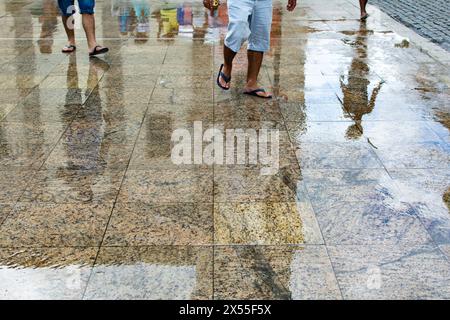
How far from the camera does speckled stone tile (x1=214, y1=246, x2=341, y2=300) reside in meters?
3.39

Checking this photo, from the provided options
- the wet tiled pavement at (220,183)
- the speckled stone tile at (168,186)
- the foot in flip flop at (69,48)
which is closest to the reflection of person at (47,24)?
the foot in flip flop at (69,48)

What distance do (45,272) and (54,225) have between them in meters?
0.59

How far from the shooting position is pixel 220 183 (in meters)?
4.75

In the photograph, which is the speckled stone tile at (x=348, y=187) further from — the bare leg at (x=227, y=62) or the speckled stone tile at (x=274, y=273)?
the bare leg at (x=227, y=62)

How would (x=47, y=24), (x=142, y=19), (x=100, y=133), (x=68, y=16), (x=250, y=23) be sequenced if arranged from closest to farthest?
(x=100, y=133)
(x=250, y=23)
(x=68, y=16)
(x=47, y=24)
(x=142, y=19)

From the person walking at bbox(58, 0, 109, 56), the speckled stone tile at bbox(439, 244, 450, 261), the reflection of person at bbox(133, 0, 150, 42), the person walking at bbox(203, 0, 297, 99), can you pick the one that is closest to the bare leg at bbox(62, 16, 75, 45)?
the person walking at bbox(58, 0, 109, 56)

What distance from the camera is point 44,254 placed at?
148 inches

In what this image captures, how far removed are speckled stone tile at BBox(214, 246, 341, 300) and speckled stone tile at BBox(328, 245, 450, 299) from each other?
0.09 metres

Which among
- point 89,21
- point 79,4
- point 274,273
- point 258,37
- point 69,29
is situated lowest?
point 274,273

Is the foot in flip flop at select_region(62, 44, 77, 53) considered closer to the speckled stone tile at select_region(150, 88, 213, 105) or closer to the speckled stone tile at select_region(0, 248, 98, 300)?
the speckled stone tile at select_region(150, 88, 213, 105)

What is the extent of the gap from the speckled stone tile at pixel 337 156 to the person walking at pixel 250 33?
4.86 feet

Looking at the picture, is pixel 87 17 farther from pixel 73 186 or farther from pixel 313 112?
pixel 73 186

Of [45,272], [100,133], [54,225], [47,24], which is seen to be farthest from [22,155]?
[47,24]
